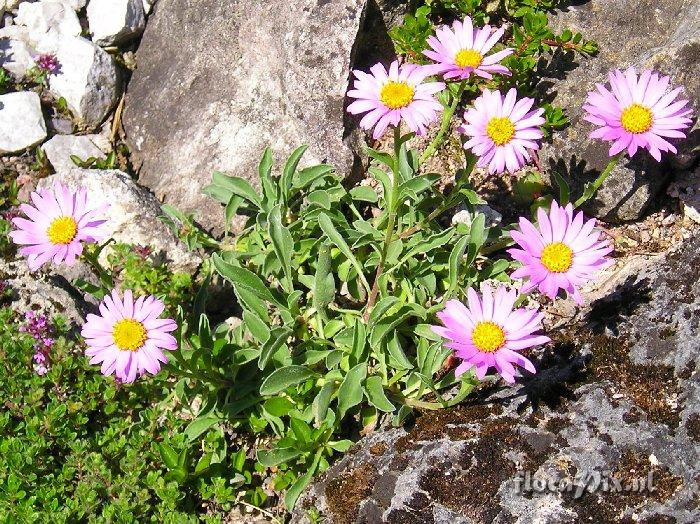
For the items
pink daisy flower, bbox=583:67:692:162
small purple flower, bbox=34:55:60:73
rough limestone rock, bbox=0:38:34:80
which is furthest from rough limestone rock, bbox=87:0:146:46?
pink daisy flower, bbox=583:67:692:162

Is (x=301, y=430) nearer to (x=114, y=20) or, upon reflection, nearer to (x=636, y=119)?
(x=636, y=119)

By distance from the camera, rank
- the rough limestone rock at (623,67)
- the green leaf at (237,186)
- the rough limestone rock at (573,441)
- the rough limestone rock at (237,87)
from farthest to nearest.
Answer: the rough limestone rock at (237,87)
the rough limestone rock at (623,67)
the green leaf at (237,186)
the rough limestone rock at (573,441)

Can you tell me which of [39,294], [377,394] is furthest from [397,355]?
[39,294]

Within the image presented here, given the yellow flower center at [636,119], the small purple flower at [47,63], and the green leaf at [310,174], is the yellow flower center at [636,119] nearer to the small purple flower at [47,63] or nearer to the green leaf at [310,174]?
the green leaf at [310,174]

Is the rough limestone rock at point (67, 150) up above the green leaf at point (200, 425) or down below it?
above

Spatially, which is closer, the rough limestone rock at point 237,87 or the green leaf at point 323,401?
the green leaf at point 323,401

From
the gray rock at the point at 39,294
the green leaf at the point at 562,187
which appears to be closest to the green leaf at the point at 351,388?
the green leaf at the point at 562,187

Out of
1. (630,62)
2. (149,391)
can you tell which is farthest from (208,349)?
(630,62)
